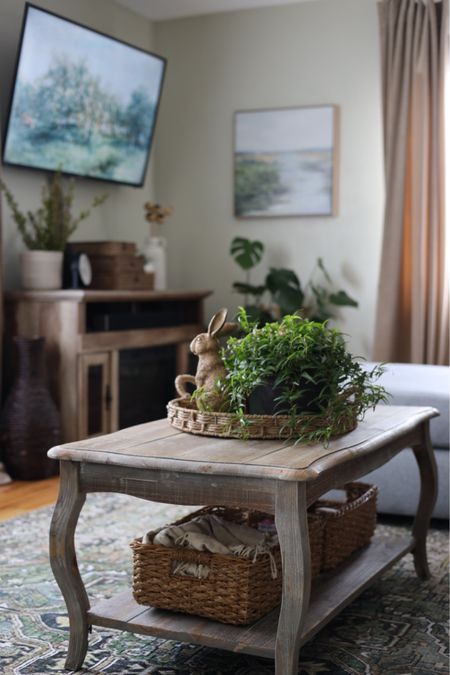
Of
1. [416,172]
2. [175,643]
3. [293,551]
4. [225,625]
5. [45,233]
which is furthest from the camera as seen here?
[416,172]

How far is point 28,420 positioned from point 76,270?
89 centimetres

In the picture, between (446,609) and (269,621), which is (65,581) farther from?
(446,609)

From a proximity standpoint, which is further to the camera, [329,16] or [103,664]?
[329,16]

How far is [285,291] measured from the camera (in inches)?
213

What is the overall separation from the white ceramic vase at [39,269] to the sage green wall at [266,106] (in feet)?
5.02

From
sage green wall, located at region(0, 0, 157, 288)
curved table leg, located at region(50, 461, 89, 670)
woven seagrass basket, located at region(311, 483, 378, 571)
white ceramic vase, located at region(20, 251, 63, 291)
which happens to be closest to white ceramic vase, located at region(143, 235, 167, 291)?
sage green wall, located at region(0, 0, 157, 288)

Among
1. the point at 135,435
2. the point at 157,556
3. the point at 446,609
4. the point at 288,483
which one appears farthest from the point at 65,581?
the point at 446,609

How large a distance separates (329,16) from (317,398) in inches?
155

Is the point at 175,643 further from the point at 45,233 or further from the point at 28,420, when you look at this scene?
the point at 45,233

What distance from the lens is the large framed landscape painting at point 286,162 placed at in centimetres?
552

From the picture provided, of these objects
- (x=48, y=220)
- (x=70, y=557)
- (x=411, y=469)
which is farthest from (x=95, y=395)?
(x=70, y=557)

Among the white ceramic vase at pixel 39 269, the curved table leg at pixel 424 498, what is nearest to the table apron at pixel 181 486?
the curved table leg at pixel 424 498

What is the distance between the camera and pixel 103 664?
216cm

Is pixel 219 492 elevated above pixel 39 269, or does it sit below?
below
